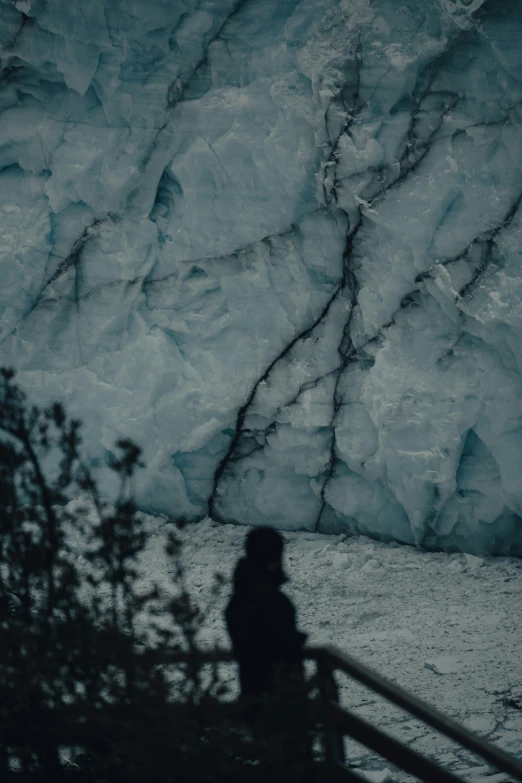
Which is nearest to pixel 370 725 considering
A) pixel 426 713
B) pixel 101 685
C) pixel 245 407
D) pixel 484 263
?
pixel 426 713

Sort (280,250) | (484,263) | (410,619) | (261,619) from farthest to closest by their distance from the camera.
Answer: (280,250) < (484,263) < (410,619) < (261,619)

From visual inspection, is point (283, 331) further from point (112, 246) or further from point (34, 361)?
point (34, 361)

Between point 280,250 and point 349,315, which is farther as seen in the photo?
point 280,250

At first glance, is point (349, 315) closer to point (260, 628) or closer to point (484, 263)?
point (484, 263)

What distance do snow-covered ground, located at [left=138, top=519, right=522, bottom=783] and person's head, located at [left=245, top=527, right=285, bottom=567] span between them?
1382 millimetres

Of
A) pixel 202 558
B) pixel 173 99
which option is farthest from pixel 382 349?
pixel 173 99

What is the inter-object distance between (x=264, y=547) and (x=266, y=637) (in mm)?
294

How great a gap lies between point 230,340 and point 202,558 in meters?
1.86

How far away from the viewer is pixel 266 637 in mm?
2455

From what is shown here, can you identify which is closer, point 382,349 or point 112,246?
point 382,349

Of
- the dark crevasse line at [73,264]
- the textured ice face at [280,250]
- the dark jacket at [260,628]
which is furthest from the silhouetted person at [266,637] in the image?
the dark crevasse line at [73,264]

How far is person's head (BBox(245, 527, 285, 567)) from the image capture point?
2.54m

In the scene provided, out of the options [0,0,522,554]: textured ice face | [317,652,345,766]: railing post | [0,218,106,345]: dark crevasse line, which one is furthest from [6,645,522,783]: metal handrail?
[0,218,106,345]: dark crevasse line

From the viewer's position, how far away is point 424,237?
5410 millimetres
